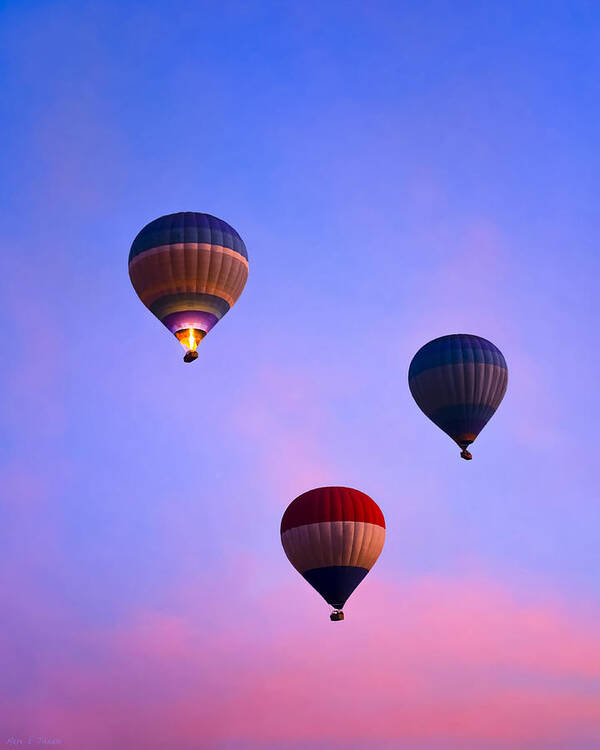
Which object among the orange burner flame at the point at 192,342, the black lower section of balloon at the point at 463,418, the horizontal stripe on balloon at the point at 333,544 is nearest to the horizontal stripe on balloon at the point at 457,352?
the black lower section of balloon at the point at 463,418

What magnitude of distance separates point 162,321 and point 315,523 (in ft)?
32.8

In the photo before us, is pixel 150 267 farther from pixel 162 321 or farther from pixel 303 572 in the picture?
pixel 303 572

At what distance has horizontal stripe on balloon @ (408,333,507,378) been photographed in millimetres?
45031

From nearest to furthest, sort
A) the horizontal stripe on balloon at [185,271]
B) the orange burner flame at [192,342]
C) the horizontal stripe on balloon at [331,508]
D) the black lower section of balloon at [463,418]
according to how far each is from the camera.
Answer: the horizontal stripe on balloon at [331,508]
the horizontal stripe on balloon at [185,271]
the orange burner flame at [192,342]
the black lower section of balloon at [463,418]

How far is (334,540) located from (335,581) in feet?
5.35

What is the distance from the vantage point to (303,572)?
140 ft

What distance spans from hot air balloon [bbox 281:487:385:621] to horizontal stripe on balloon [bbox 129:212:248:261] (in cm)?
1064

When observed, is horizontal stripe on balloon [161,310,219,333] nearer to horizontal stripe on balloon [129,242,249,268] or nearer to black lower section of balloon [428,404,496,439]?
horizontal stripe on balloon [129,242,249,268]

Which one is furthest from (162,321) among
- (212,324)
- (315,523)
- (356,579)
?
(356,579)

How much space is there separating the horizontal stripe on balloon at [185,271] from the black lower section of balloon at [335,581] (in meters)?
11.5

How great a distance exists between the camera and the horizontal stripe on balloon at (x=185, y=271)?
42.2 meters

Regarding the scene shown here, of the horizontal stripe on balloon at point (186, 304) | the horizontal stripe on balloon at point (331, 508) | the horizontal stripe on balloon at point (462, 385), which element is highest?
the horizontal stripe on balloon at point (186, 304)

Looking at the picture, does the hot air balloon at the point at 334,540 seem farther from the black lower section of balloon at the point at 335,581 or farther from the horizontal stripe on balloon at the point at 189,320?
the horizontal stripe on balloon at the point at 189,320

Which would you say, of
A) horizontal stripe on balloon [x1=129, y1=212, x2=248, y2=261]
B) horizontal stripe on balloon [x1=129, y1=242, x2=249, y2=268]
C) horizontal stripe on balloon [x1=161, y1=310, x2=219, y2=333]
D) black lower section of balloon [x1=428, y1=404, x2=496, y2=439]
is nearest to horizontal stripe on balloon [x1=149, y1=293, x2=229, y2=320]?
horizontal stripe on balloon [x1=161, y1=310, x2=219, y2=333]
